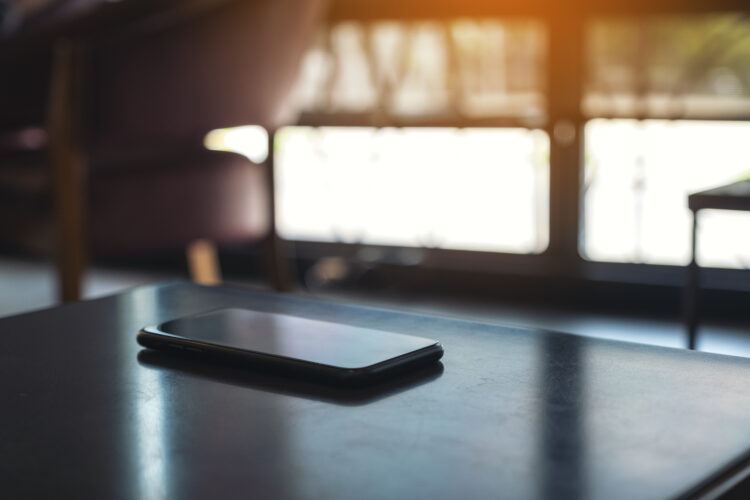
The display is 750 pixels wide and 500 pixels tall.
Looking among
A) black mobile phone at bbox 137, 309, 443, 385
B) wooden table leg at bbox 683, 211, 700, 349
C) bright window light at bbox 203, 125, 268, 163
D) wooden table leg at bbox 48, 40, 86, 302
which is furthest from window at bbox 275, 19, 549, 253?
black mobile phone at bbox 137, 309, 443, 385

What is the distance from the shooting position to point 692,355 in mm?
779

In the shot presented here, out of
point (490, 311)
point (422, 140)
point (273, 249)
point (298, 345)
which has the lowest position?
point (490, 311)

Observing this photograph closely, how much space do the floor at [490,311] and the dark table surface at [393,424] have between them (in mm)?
939

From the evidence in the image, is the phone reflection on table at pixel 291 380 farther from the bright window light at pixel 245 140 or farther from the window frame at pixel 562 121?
the bright window light at pixel 245 140

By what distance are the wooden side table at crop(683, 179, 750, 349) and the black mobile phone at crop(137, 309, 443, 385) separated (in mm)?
599

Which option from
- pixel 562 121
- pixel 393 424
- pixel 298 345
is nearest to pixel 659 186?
pixel 562 121

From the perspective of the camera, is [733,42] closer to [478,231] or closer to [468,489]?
[478,231]

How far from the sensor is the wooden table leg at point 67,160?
5.96 ft

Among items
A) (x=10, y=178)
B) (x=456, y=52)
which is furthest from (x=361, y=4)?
(x=10, y=178)

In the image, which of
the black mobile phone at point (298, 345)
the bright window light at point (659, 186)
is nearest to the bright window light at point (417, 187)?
the bright window light at point (659, 186)

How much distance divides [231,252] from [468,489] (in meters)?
2.41

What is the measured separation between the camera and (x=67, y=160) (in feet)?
6.00

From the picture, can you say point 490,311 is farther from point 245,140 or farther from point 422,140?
point 245,140

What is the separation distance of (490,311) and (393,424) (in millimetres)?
1768
